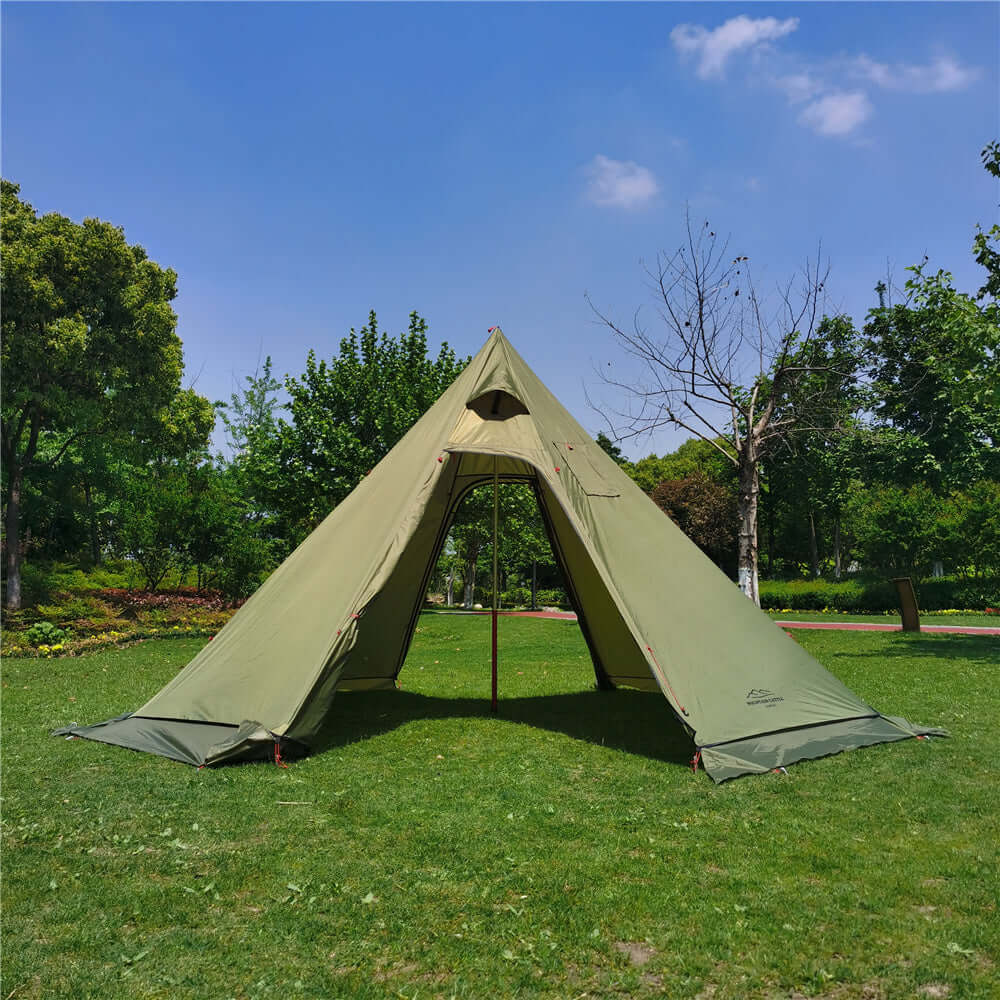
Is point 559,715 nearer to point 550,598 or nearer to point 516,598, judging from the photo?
point 516,598

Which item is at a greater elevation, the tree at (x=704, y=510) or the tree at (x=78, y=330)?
the tree at (x=78, y=330)

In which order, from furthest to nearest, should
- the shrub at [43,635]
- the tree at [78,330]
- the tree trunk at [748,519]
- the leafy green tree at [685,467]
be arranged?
the leafy green tree at [685,467] → the tree at [78,330] → the tree trunk at [748,519] → the shrub at [43,635]

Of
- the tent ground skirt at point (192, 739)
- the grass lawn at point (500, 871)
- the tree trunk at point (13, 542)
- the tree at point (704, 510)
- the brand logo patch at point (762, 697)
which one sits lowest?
the grass lawn at point (500, 871)

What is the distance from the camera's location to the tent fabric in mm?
5938

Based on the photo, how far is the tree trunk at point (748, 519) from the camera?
583 inches

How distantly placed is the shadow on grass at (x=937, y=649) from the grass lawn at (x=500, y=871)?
5.41 m

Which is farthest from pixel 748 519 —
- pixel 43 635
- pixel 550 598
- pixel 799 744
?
pixel 550 598

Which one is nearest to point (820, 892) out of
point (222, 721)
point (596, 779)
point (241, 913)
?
point (596, 779)

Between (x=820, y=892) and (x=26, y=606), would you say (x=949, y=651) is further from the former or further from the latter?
(x=26, y=606)

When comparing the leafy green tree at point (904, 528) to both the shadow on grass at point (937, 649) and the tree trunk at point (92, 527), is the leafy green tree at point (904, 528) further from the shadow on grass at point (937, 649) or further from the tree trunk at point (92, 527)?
the tree trunk at point (92, 527)

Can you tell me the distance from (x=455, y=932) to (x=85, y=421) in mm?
18137

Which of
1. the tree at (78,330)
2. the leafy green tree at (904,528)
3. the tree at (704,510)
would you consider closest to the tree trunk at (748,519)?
the leafy green tree at (904,528)

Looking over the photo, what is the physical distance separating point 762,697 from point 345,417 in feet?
57.0

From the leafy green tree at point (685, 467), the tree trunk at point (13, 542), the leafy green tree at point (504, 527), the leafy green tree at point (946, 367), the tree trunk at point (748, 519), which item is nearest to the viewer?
the leafy green tree at point (946, 367)
